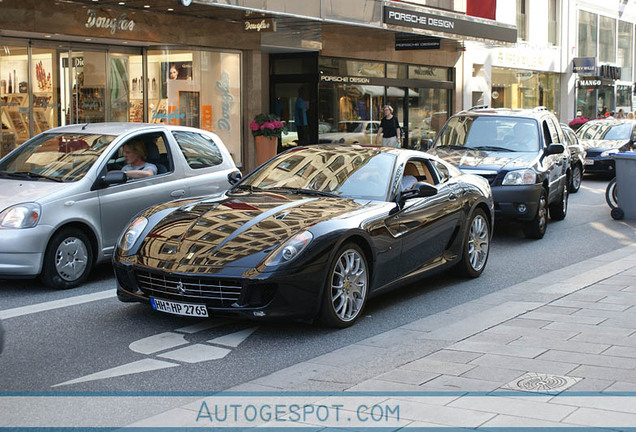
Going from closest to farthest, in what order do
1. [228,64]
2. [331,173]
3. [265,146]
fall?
1. [331,173]
2. [228,64]
3. [265,146]

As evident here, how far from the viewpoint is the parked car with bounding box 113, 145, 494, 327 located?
6.72 metres

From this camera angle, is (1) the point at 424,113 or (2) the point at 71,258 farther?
(1) the point at 424,113

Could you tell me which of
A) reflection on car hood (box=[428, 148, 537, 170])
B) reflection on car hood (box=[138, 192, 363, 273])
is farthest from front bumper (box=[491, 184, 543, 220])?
reflection on car hood (box=[138, 192, 363, 273])

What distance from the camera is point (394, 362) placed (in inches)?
243

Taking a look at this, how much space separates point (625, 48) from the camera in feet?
159

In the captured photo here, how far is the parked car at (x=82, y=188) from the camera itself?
861 centimetres

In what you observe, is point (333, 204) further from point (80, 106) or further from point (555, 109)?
point (555, 109)

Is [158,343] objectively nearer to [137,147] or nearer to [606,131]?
[137,147]

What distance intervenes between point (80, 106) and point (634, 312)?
40.8 feet

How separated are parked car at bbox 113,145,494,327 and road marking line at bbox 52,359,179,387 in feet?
2.26

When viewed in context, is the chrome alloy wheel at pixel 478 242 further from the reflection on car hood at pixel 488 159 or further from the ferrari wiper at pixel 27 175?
the ferrari wiper at pixel 27 175

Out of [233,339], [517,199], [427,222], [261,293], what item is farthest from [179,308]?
[517,199]

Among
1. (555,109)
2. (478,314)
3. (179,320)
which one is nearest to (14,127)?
(179,320)

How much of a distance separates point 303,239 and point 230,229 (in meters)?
0.64
